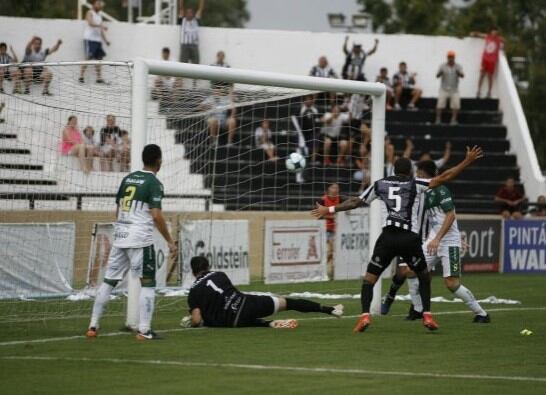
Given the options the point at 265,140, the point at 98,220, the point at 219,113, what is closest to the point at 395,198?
the point at 98,220

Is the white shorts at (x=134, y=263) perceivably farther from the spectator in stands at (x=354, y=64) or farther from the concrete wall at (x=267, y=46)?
the spectator in stands at (x=354, y=64)

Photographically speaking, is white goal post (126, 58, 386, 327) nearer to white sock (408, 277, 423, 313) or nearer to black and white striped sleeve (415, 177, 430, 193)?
white sock (408, 277, 423, 313)

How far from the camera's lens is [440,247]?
17672mm

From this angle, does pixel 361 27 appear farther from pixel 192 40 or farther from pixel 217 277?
pixel 217 277

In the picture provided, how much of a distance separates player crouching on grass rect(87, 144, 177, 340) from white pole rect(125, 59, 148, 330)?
59 centimetres

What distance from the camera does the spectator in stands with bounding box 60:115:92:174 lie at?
20578mm

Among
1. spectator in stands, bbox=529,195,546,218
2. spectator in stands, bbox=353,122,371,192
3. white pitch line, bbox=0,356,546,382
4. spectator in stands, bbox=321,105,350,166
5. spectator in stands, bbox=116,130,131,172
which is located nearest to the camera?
white pitch line, bbox=0,356,546,382

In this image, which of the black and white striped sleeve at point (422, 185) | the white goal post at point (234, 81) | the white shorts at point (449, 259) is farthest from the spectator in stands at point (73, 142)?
the black and white striped sleeve at point (422, 185)

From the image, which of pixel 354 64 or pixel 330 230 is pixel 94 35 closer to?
pixel 354 64

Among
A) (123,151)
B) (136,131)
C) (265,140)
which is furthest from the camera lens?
(265,140)

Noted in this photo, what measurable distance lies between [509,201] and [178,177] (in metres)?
9.59

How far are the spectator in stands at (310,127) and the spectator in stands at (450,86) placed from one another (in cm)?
1022

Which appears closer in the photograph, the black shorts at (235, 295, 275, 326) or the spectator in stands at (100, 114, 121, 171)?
the black shorts at (235, 295, 275, 326)

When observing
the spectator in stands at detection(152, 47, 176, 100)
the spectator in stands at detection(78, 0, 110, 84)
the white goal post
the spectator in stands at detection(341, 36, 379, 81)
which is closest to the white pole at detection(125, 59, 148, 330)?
the white goal post
